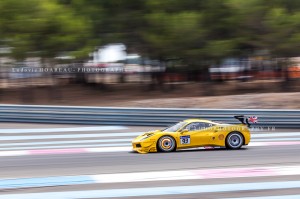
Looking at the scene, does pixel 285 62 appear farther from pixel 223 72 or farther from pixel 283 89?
pixel 223 72

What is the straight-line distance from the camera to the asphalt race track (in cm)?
773

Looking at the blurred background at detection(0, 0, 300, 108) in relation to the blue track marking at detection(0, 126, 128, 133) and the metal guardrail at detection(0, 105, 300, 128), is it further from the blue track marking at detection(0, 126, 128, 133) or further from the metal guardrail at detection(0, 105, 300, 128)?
the blue track marking at detection(0, 126, 128, 133)

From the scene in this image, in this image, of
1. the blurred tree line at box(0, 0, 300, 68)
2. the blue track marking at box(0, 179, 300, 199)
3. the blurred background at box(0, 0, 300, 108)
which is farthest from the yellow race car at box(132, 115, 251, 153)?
the blurred tree line at box(0, 0, 300, 68)

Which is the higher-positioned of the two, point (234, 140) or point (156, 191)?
point (234, 140)

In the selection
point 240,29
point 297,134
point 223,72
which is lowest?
point 297,134

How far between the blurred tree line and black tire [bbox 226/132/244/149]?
11573 millimetres

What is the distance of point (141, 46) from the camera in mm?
25281

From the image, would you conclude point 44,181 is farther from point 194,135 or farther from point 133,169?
point 194,135

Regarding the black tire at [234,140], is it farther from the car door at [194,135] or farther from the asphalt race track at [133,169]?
the car door at [194,135]

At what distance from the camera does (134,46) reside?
25.3 metres

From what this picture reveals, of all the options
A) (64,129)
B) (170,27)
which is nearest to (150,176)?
(64,129)

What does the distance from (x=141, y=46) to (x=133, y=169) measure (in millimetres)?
15886

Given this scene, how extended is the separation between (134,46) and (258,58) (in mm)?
6138

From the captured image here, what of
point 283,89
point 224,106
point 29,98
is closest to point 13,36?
point 29,98
